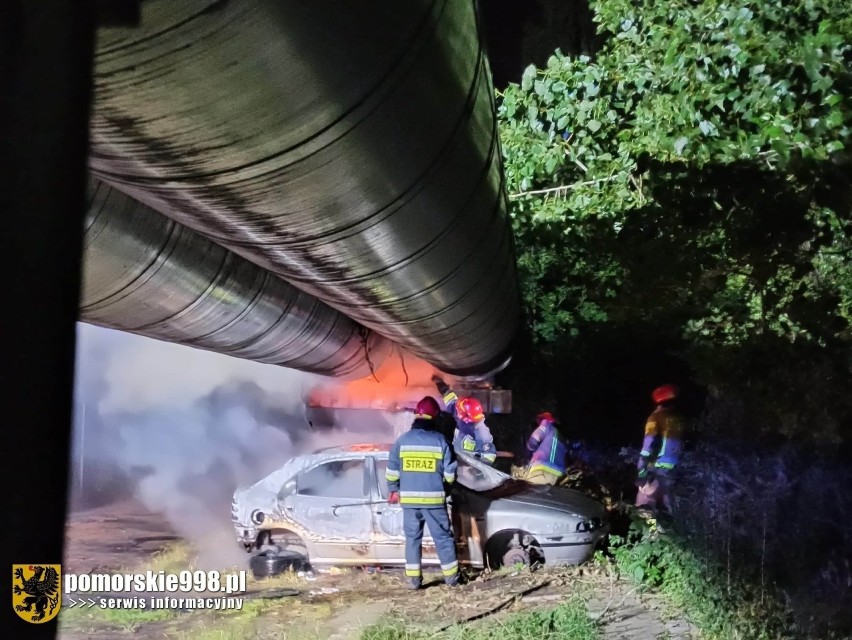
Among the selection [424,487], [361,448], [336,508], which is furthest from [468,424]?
[336,508]

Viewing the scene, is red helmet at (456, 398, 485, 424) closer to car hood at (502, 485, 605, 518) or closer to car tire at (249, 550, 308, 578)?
car hood at (502, 485, 605, 518)

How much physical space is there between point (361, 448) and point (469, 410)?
2.96ft

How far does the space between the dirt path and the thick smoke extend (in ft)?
0.31

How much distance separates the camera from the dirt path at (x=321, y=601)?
93.1 inches

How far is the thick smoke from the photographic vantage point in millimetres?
2434

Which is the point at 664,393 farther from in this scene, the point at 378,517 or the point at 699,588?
the point at 378,517

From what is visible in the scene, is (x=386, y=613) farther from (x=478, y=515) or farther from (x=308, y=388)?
(x=308, y=388)

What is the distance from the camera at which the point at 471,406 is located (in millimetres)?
4012

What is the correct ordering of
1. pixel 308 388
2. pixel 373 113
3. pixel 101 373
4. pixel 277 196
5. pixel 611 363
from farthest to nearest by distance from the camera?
pixel 611 363
pixel 308 388
pixel 101 373
pixel 277 196
pixel 373 113

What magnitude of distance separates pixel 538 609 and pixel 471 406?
1.37 m

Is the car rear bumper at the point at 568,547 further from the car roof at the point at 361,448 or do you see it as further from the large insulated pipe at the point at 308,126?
the large insulated pipe at the point at 308,126

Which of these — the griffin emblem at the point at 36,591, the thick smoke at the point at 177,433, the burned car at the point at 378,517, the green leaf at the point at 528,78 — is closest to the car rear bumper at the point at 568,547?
the burned car at the point at 378,517

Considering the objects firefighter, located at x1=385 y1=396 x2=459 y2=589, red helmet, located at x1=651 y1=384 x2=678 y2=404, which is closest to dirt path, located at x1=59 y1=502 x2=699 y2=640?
firefighter, located at x1=385 y1=396 x2=459 y2=589

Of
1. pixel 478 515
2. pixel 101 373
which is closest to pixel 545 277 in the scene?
pixel 478 515
